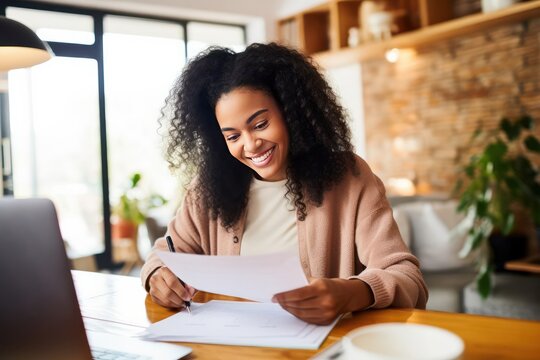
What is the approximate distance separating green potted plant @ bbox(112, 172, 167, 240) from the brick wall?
2.16m

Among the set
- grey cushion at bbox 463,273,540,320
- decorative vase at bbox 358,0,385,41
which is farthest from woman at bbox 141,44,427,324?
decorative vase at bbox 358,0,385,41

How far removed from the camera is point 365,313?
104 cm

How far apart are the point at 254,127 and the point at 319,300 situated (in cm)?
54

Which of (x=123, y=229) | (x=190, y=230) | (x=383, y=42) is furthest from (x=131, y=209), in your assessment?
(x=190, y=230)

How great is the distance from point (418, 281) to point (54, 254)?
781mm

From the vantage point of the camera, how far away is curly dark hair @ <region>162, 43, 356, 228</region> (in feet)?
4.66

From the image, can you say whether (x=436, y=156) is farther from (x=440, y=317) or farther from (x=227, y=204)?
(x=440, y=317)

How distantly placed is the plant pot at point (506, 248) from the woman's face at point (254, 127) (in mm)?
3090

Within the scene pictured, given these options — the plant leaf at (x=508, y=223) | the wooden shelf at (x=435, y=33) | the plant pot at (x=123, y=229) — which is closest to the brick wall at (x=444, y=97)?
the wooden shelf at (x=435, y=33)

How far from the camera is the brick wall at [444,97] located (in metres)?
4.11

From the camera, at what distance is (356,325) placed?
3.19 ft

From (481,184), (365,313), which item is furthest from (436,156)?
(365,313)

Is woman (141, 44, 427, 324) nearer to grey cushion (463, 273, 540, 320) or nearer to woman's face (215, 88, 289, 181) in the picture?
woman's face (215, 88, 289, 181)

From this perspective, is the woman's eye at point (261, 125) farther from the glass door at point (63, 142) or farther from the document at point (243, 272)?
the glass door at point (63, 142)
